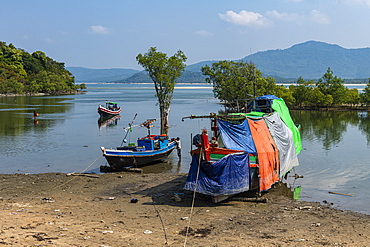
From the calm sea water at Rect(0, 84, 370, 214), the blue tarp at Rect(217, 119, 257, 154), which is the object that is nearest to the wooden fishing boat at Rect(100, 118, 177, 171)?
the calm sea water at Rect(0, 84, 370, 214)

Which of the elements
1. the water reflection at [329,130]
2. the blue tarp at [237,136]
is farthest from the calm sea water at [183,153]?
the blue tarp at [237,136]

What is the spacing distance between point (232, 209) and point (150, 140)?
38.9 ft

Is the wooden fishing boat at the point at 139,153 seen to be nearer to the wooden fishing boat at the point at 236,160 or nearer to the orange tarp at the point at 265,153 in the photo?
the wooden fishing boat at the point at 236,160

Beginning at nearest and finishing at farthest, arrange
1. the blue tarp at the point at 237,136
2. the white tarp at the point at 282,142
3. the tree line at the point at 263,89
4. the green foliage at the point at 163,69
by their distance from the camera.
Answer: the blue tarp at the point at 237,136
the white tarp at the point at 282,142
the green foliage at the point at 163,69
the tree line at the point at 263,89

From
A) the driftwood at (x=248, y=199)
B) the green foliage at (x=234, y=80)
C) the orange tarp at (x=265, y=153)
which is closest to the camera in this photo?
the driftwood at (x=248, y=199)

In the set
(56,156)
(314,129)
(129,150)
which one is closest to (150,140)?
(129,150)

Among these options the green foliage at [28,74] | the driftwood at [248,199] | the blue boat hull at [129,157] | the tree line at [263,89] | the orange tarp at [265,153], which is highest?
the green foliage at [28,74]

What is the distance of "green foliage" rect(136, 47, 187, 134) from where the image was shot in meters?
47.5

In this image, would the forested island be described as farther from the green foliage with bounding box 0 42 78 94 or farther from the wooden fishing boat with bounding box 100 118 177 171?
the wooden fishing boat with bounding box 100 118 177 171

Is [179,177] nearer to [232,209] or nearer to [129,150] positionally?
[129,150]

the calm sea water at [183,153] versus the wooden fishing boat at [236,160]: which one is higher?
the wooden fishing boat at [236,160]

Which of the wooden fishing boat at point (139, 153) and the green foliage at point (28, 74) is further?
the green foliage at point (28, 74)

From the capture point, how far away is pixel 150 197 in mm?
18094

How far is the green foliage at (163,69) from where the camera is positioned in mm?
47469
